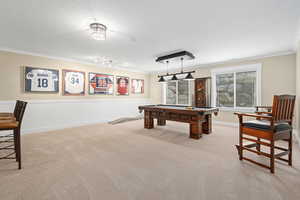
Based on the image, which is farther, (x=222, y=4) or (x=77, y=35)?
(x=77, y=35)

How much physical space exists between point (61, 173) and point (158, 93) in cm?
592

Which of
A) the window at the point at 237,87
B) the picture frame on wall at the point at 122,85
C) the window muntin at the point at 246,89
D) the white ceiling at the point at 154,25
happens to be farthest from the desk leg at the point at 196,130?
the picture frame on wall at the point at 122,85

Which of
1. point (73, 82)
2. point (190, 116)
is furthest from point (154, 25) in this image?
point (73, 82)

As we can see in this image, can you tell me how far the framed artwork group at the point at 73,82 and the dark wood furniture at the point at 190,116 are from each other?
7.73ft

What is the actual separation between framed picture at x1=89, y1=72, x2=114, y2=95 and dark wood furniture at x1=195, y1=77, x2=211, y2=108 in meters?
3.79

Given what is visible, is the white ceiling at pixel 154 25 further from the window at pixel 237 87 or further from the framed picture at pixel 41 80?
the window at pixel 237 87

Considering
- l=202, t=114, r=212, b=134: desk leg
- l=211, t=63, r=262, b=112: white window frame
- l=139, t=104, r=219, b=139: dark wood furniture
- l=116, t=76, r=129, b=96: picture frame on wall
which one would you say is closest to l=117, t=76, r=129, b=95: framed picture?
l=116, t=76, r=129, b=96: picture frame on wall

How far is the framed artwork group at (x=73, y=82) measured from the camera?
4.10m

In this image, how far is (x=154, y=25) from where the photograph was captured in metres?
2.48

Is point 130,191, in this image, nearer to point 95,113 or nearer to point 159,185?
point 159,185

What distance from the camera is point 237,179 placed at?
5.83 ft

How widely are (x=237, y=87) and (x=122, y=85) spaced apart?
4813 millimetres

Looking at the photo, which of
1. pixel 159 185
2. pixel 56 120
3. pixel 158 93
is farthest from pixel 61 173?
pixel 158 93

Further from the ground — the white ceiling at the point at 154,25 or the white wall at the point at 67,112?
the white ceiling at the point at 154,25
